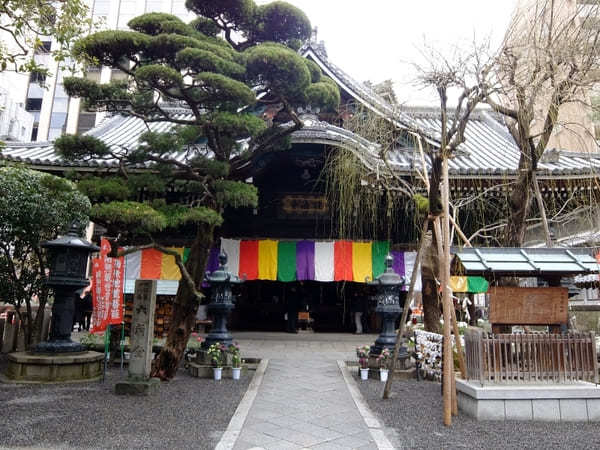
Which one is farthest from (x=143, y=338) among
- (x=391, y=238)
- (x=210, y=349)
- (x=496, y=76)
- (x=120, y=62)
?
(x=391, y=238)

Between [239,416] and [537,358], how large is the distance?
390cm

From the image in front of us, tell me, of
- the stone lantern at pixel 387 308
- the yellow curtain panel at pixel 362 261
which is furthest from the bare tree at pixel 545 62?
the yellow curtain panel at pixel 362 261

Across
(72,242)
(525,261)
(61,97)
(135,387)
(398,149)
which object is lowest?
(135,387)

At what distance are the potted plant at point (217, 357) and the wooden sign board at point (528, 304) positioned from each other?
467 centimetres

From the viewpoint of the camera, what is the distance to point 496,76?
227 inches

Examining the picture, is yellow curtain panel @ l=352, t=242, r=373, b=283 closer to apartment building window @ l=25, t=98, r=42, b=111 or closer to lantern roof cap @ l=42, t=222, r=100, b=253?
lantern roof cap @ l=42, t=222, r=100, b=253

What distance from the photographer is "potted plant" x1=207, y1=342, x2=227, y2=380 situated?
7.50m

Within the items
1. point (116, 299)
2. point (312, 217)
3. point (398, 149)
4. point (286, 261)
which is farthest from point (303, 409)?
point (398, 149)

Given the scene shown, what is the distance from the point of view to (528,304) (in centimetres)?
564

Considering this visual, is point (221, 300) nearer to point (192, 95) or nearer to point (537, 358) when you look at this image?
point (192, 95)

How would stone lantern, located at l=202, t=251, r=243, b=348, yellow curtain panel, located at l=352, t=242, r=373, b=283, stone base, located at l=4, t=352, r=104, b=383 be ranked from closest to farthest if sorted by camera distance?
stone base, located at l=4, t=352, r=104, b=383
stone lantern, located at l=202, t=251, r=243, b=348
yellow curtain panel, located at l=352, t=242, r=373, b=283

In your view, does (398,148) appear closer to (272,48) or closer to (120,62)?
(272,48)

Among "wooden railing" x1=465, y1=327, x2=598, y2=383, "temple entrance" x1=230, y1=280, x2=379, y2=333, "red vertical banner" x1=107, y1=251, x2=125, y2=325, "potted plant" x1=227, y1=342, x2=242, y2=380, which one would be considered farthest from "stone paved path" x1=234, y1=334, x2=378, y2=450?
"temple entrance" x1=230, y1=280, x2=379, y2=333

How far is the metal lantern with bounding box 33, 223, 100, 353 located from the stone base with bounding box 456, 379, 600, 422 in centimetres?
673
